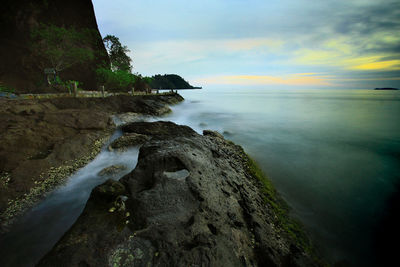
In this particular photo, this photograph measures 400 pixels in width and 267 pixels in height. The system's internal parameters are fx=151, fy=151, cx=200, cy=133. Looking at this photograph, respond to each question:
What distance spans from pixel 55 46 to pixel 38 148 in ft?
71.4

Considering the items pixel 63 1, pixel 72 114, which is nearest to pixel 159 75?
pixel 63 1

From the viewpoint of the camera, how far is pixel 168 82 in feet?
438

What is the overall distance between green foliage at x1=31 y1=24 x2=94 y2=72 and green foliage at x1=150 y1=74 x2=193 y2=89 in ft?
322

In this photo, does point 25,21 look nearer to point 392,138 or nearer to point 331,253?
point 331,253

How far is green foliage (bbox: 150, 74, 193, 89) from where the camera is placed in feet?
408

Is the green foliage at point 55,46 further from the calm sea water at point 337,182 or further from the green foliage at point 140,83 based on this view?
the calm sea water at point 337,182

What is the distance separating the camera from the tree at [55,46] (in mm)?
18500

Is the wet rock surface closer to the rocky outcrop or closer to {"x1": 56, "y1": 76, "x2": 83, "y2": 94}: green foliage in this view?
the rocky outcrop

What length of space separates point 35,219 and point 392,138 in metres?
20.6

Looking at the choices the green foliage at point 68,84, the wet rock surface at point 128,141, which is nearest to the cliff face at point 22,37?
the green foliage at point 68,84

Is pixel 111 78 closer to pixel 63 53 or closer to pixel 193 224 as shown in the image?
pixel 63 53

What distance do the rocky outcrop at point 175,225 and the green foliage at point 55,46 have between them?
24.3 m

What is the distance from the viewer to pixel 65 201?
4168 mm

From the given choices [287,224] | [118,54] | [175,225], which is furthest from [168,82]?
[175,225]
